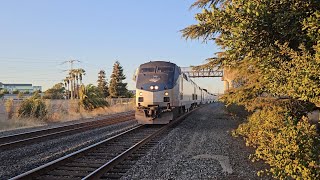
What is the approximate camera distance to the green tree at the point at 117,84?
7881cm

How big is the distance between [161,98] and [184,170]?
9514 millimetres

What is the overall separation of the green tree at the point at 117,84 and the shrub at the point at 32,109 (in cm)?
5438

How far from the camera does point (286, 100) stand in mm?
7727

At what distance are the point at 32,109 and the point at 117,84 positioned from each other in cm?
5683

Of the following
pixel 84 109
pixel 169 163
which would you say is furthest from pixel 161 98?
pixel 84 109

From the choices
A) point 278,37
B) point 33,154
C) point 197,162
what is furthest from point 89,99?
point 278,37

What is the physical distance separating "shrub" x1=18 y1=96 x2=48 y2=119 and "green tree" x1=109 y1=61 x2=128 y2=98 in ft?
178

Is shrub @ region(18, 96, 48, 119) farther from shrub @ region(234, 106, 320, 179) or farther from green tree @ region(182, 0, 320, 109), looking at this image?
shrub @ region(234, 106, 320, 179)

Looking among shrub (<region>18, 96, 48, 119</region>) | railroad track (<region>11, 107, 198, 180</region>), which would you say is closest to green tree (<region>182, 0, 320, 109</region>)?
railroad track (<region>11, 107, 198, 180</region>)

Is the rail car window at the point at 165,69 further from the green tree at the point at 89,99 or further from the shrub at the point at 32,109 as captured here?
the green tree at the point at 89,99

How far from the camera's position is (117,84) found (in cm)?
7962

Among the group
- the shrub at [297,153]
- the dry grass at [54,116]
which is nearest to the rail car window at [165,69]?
the dry grass at [54,116]

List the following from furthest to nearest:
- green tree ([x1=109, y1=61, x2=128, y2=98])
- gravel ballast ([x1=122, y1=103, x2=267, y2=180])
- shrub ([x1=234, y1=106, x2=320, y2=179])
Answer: green tree ([x1=109, y1=61, x2=128, y2=98]) → gravel ballast ([x1=122, y1=103, x2=267, y2=180]) → shrub ([x1=234, y1=106, x2=320, y2=179])

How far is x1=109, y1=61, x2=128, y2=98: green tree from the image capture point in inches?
3103
